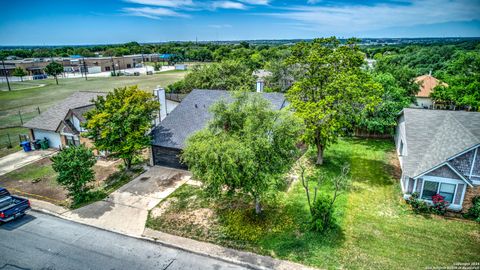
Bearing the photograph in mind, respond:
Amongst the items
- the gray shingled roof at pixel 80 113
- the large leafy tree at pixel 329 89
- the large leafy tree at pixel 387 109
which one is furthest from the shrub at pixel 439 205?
the gray shingled roof at pixel 80 113

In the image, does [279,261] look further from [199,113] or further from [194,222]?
[199,113]

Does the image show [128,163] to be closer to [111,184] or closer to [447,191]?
[111,184]

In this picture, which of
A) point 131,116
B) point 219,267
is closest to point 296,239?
point 219,267

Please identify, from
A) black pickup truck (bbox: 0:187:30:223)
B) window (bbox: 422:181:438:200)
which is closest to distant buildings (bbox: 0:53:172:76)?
black pickup truck (bbox: 0:187:30:223)

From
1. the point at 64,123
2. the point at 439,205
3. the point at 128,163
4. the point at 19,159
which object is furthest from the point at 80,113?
the point at 439,205

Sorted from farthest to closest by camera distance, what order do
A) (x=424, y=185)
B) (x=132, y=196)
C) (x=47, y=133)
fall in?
(x=47, y=133), (x=132, y=196), (x=424, y=185)

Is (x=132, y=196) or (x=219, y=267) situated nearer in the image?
(x=219, y=267)
